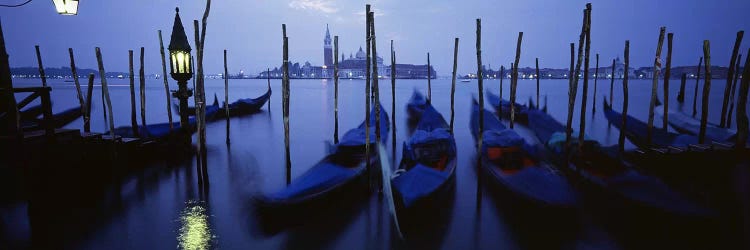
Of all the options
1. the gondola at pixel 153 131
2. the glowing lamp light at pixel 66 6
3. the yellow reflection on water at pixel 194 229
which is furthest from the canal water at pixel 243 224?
the glowing lamp light at pixel 66 6

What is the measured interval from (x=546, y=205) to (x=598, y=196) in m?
1.71

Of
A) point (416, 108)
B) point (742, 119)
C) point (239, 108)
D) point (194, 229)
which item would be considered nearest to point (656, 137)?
point (742, 119)

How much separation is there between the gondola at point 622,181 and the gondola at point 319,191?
3.75 metres

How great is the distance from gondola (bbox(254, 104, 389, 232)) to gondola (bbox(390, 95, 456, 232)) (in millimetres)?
810

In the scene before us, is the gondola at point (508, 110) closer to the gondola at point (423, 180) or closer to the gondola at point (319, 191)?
the gondola at point (423, 180)

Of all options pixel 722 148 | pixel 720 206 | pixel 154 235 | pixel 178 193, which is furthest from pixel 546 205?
pixel 178 193

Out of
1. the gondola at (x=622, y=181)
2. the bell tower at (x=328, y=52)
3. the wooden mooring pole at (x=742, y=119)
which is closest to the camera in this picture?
the gondola at (x=622, y=181)

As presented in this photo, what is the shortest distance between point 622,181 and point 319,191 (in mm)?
4435

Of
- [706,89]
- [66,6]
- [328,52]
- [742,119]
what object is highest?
[328,52]

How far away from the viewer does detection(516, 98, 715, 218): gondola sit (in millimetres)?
5047

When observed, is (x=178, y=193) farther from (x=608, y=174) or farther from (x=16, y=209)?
(x=608, y=174)

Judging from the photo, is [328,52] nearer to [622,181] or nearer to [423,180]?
[423,180]

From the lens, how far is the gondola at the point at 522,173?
17.8ft

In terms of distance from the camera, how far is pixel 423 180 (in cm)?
571
